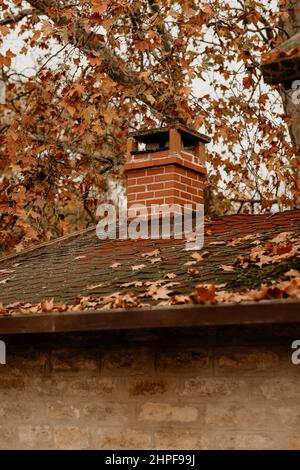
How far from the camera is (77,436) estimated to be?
20.7 feet

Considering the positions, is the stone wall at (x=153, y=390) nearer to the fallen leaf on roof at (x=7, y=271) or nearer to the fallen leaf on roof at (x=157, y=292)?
the fallen leaf on roof at (x=157, y=292)

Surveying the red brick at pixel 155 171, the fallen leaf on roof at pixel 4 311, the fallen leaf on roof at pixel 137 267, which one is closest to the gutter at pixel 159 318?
the fallen leaf on roof at pixel 4 311

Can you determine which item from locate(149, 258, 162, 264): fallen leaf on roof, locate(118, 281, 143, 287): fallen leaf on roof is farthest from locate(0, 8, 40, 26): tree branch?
locate(118, 281, 143, 287): fallen leaf on roof

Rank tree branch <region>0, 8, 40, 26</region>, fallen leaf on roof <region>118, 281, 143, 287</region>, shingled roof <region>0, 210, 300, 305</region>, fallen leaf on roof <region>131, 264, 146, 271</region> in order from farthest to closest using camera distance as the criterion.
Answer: tree branch <region>0, 8, 40, 26</region>, fallen leaf on roof <region>131, 264, 146, 271</region>, fallen leaf on roof <region>118, 281, 143, 287</region>, shingled roof <region>0, 210, 300, 305</region>

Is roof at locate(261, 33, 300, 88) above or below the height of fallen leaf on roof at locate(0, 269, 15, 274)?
above

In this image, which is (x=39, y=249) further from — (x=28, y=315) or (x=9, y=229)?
(x=9, y=229)

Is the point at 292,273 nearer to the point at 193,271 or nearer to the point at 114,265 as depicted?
the point at 193,271

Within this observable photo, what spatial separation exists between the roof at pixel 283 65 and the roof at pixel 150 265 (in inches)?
60.2

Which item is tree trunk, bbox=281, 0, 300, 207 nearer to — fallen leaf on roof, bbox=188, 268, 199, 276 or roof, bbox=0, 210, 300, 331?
roof, bbox=0, 210, 300, 331

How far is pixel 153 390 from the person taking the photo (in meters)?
6.11

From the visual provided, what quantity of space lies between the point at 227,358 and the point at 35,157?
8.22 metres

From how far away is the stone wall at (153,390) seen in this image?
570 cm

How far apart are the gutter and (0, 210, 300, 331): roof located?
0.04 m

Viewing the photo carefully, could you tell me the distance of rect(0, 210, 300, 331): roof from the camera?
6.40m
